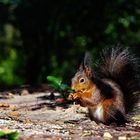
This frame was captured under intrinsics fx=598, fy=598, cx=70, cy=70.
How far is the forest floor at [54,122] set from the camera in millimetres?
5398

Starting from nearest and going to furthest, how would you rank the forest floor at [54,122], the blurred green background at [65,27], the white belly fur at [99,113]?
the forest floor at [54,122] < the white belly fur at [99,113] < the blurred green background at [65,27]

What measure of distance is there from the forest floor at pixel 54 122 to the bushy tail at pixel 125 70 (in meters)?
0.18

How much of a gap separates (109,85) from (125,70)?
0.25 metres

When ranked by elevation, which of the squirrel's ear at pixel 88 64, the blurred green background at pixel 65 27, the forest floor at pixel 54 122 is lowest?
the forest floor at pixel 54 122

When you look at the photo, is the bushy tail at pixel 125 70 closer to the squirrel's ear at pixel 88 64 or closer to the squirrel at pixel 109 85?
the squirrel at pixel 109 85

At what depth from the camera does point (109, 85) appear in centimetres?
643

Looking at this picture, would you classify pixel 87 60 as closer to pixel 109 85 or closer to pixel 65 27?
pixel 109 85

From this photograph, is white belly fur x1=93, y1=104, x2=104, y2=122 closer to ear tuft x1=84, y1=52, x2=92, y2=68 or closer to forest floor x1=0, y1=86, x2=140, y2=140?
forest floor x1=0, y1=86, x2=140, y2=140

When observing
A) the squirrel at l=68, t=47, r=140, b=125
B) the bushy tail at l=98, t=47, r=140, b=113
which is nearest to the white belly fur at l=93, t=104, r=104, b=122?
the squirrel at l=68, t=47, r=140, b=125

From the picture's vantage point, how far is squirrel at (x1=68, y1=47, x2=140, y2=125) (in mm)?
6238

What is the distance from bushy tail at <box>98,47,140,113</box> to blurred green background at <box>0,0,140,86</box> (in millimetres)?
9563

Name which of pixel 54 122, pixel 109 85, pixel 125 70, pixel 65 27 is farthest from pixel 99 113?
pixel 65 27

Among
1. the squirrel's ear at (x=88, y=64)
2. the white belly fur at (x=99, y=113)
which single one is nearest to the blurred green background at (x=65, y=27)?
the squirrel's ear at (x=88, y=64)

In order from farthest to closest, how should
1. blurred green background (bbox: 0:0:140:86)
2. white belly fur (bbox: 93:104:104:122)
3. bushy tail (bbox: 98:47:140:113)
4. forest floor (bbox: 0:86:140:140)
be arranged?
blurred green background (bbox: 0:0:140:86) < bushy tail (bbox: 98:47:140:113) < white belly fur (bbox: 93:104:104:122) < forest floor (bbox: 0:86:140:140)
